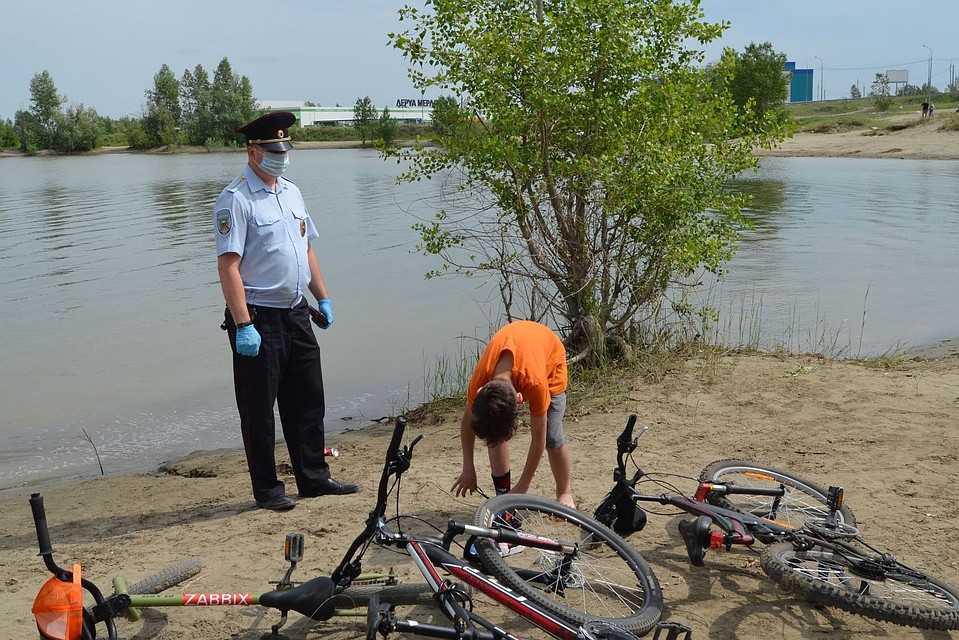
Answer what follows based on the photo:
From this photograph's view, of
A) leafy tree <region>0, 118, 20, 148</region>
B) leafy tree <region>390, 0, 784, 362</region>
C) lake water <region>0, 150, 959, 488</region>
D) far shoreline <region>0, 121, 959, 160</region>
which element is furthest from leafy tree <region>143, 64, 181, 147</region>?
leafy tree <region>390, 0, 784, 362</region>

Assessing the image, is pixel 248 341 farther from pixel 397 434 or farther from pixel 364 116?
pixel 364 116

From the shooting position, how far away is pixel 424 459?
6.96 meters

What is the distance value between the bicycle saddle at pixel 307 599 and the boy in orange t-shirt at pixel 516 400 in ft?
3.33

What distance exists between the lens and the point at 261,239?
5613mm

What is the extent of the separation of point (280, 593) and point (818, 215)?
2605 centimetres

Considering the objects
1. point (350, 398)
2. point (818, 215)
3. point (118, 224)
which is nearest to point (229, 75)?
point (118, 224)

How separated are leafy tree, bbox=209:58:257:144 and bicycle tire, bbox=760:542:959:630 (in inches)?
3665

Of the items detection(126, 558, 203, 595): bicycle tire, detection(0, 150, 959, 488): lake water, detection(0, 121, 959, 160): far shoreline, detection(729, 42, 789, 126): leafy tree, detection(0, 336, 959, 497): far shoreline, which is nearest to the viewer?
detection(126, 558, 203, 595): bicycle tire

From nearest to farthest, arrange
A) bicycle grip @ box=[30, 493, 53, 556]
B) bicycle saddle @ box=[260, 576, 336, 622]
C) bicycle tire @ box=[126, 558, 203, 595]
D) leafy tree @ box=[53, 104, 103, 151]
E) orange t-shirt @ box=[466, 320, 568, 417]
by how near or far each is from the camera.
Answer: bicycle grip @ box=[30, 493, 53, 556] < bicycle saddle @ box=[260, 576, 336, 622] < bicycle tire @ box=[126, 558, 203, 595] < orange t-shirt @ box=[466, 320, 568, 417] < leafy tree @ box=[53, 104, 103, 151]

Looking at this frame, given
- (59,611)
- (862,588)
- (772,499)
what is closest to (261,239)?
(59,611)

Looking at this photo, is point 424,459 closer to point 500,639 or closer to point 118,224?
point 500,639

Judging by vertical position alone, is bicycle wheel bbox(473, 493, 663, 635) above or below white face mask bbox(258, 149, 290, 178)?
below

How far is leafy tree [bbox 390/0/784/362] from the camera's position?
27.8ft

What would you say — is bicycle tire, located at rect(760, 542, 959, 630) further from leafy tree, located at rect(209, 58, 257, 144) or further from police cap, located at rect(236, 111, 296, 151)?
leafy tree, located at rect(209, 58, 257, 144)
